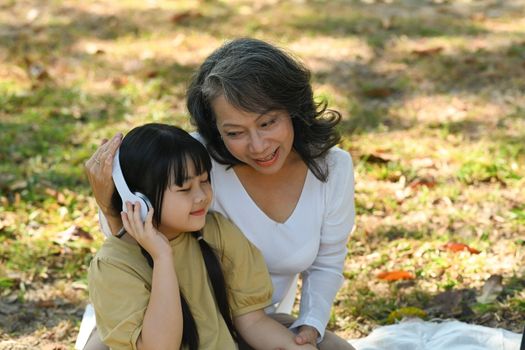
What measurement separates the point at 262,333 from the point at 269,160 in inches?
21.9

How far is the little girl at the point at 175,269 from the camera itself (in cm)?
262

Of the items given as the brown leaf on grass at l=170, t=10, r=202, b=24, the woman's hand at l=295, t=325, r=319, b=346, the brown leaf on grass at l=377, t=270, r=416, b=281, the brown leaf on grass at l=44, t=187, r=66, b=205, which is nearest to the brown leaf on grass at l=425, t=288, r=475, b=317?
the brown leaf on grass at l=377, t=270, r=416, b=281

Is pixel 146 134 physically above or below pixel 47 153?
above

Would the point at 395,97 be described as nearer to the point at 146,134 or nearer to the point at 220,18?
the point at 220,18

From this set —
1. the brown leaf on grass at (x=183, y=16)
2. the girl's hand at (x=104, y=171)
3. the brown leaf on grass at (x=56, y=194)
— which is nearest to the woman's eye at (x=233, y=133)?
the girl's hand at (x=104, y=171)

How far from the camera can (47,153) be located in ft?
16.9

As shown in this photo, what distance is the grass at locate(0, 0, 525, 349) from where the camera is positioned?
392 cm

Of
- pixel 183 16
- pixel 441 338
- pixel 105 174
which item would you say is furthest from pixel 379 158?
pixel 183 16

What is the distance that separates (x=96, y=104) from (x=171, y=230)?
3.15 m

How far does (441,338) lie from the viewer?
11.3 feet

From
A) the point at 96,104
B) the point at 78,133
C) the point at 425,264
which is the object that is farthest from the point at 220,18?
the point at 425,264

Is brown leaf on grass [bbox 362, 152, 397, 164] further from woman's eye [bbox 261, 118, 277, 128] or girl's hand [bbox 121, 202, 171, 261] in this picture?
girl's hand [bbox 121, 202, 171, 261]

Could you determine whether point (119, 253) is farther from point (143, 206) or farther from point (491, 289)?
point (491, 289)

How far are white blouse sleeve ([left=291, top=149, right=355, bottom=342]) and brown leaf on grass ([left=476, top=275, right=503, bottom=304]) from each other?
2.60 feet
